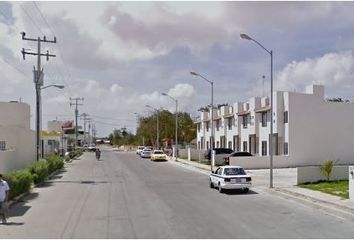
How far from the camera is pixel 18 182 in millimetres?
23609

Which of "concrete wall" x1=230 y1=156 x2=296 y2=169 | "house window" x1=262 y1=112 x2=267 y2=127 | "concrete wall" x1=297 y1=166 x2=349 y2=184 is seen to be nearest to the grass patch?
"concrete wall" x1=297 y1=166 x2=349 y2=184

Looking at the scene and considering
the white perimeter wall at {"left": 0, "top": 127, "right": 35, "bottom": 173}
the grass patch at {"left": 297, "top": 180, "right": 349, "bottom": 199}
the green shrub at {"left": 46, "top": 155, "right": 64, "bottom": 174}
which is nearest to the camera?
the grass patch at {"left": 297, "top": 180, "right": 349, "bottom": 199}

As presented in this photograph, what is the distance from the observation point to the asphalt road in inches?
558

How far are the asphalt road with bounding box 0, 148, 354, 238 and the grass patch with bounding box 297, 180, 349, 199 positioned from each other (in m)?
2.66

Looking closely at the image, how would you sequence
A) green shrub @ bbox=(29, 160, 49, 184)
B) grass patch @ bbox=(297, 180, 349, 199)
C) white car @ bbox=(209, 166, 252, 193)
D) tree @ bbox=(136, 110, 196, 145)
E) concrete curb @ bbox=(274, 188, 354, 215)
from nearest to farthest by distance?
concrete curb @ bbox=(274, 188, 354, 215) < grass patch @ bbox=(297, 180, 349, 199) < white car @ bbox=(209, 166, 252, 193) < green shrub @ bbox=(29, 160, 49, 184) < tree @ bbox=(136, 110, 196, 145)

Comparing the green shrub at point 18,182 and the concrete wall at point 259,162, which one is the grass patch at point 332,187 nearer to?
the green shrub at point 18,182

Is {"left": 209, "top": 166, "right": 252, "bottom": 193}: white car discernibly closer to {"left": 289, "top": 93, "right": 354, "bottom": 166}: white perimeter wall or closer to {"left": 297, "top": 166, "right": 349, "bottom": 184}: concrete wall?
{"left": 297, "top": 166, "right": 349, "bottom": 184}: concrete wall

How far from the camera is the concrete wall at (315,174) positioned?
1234 inches

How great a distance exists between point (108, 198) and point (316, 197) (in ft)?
30.4

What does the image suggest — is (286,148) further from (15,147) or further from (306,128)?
(15,147)

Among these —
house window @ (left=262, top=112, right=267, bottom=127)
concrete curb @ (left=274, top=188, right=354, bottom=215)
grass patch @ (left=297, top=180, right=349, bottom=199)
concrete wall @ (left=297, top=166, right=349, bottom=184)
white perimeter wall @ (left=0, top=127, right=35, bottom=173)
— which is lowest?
concrete curb @ (left=274, top=188, right=354, bottom=215)

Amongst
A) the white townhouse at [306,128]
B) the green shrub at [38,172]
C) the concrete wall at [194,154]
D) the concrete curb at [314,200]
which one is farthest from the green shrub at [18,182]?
the concrete wall at [194,154]

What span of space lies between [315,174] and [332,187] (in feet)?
13.1

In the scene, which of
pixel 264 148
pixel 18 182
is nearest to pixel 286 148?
pixel 264 148
